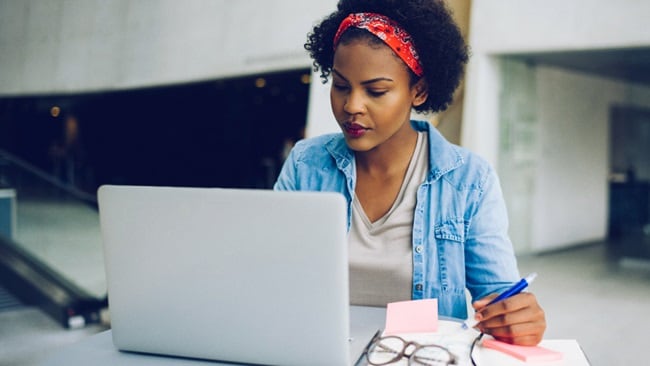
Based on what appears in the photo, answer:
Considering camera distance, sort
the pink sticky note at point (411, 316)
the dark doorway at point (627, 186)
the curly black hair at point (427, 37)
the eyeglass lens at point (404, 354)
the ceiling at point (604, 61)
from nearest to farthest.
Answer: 1. the eyeglass lens at point (404, 354)
2. the pink sticky note at point (411, 316)
3. the curly black hair at point (427, 37)
4. the ceiling at point (604, 61)
5. the dark doorway at point (627, 186)

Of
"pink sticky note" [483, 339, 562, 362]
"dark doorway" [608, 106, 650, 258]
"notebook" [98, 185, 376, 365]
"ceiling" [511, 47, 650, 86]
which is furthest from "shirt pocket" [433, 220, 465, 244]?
"dark doorway" [608, 106, 650, 258]

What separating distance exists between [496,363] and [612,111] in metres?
9.52

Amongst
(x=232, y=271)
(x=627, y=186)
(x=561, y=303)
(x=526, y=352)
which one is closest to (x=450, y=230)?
(x=526, y=352)

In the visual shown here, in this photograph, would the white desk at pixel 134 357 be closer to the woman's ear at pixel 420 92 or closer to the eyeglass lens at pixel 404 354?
the eyeglass lens at pixel 404 354

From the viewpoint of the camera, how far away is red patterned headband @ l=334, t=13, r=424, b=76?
4.73 ft

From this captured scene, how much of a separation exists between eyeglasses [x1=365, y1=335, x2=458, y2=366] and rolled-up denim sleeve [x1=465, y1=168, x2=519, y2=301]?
414mm

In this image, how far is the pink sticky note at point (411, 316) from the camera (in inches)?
44.9

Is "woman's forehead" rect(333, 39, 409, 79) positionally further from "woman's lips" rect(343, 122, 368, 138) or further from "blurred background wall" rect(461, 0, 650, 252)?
"blurred background wall" rect(461, 0, 650, 252)

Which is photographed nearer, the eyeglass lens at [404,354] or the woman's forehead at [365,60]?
the eyeglass lens at [404,354]

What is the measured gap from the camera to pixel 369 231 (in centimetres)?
150

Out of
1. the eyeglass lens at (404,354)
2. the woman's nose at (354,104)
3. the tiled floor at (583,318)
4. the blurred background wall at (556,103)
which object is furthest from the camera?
the blurred background wall at (556,103)

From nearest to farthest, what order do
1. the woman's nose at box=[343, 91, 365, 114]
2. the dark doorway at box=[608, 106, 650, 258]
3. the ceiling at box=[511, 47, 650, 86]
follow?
1. the woman's nose at box=[343, 91, 365, 114]
2. the ceiling at box=[511, 47, 650, 86]
3. the dark doorway at box=[608, 106, 650, 258]

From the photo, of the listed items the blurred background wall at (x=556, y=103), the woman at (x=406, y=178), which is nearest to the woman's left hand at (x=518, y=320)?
the woman at (x=406, y=178)

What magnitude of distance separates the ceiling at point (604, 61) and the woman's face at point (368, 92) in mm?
4885
